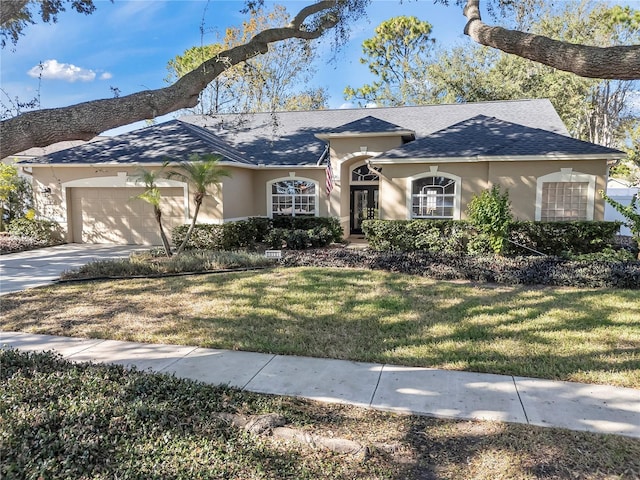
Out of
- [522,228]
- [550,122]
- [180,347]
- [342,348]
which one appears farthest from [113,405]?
[550,122]

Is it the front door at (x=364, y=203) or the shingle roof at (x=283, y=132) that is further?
the front door at (x=364, y=203)

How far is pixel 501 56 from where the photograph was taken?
29.2m

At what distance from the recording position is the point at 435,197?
1484cm

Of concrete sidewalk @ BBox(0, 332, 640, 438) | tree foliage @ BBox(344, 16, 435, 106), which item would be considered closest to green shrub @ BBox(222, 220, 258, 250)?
concrete sidewalk @ BBox(0, 332, 640, 438)

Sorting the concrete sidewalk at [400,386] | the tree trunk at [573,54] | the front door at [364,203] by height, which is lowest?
the concrete sidewalk at [400,386]

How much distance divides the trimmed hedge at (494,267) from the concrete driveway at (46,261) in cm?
611

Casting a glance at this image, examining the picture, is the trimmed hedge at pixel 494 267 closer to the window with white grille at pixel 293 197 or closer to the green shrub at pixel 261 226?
the green shrub at pixel 261 226

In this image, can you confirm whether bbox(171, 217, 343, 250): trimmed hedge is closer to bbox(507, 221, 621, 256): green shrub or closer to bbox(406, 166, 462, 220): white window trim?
bbox(406, 166, 462, 220): white window trim

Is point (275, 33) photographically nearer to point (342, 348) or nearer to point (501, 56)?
point (342, 348)

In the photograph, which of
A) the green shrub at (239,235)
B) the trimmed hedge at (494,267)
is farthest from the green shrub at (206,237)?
the trimmed hedge at (494,267)

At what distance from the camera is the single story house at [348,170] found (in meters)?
13.6

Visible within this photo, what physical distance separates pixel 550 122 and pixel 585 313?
1312 cm

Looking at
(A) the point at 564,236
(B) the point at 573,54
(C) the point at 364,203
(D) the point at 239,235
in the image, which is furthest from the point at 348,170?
(B) the point at 573,54

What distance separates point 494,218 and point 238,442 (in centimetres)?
972
